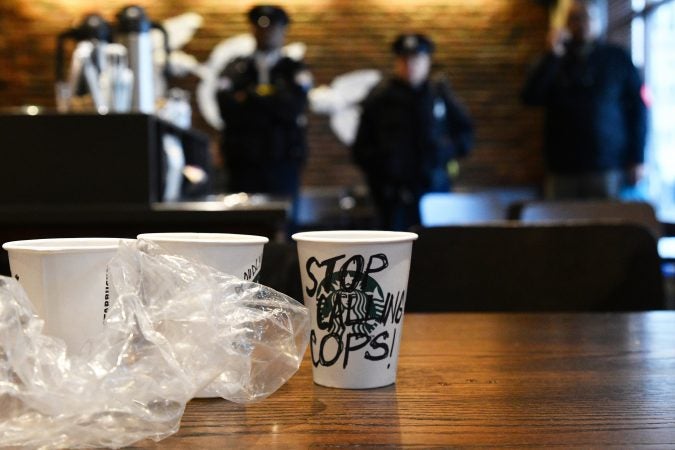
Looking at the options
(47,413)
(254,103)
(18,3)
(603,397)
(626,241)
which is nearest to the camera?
(47,413)

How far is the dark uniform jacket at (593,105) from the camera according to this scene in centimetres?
418

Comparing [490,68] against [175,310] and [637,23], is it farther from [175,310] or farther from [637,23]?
[175,310]

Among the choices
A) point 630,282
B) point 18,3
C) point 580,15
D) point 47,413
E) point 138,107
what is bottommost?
point 630,282

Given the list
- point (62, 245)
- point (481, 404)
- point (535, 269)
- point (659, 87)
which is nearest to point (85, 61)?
→ point (535, 269)

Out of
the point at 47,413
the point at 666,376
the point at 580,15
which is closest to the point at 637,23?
the point at 580,15

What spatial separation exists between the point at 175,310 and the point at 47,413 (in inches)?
5.0

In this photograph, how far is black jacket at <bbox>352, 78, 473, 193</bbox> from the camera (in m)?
4.42

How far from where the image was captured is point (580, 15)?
4.08 metres

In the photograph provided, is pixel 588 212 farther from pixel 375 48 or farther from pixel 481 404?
pixel 375 48

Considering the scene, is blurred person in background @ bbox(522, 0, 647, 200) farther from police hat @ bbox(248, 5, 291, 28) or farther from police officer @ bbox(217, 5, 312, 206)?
police hat @ bbox(248, 5, 291, 28)

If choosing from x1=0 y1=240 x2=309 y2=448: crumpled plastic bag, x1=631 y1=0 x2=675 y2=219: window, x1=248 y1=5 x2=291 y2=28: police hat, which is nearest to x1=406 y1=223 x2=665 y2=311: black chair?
x1=0 y1=240 x2=309 y2=448: crumpled plastic bag

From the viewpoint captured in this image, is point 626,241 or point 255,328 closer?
point 255,328

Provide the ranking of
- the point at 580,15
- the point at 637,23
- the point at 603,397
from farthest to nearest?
the point at 637,23 < the point at 580,15 < the point at 603,397

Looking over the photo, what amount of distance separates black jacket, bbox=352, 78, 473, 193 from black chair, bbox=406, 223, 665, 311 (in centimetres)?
300
